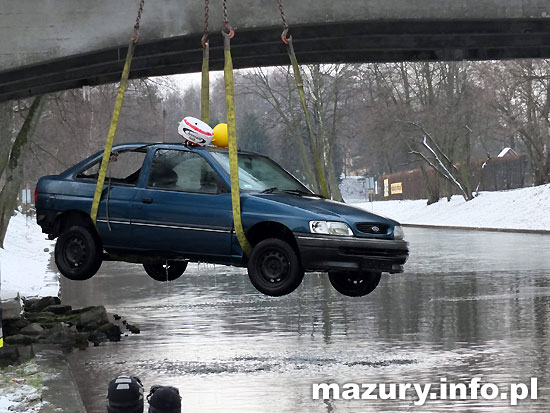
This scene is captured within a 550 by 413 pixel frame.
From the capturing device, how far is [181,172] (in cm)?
525

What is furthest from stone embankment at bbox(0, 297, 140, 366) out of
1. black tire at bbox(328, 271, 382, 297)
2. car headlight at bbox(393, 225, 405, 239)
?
car headlight at bbox(393, 225, 405, 239)

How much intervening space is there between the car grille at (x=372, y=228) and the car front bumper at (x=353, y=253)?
0.15 feet

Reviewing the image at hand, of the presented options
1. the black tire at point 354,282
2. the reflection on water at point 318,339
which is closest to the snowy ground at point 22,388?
the reflection on water at point 318,339

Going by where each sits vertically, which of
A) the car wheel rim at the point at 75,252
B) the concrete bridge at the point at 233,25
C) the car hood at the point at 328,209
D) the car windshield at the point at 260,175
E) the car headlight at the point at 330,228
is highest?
the concrete bridge at the point at 233,25

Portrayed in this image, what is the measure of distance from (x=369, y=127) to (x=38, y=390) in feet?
230

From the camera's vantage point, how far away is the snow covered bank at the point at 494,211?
6175 cm

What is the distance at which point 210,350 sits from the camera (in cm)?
1914

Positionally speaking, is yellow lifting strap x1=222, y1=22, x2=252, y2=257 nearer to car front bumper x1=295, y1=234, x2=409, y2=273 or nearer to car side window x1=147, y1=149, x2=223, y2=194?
car side window x1=147, y1=149, x2=223, y2=194

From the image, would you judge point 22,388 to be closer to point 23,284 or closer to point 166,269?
point 166,269

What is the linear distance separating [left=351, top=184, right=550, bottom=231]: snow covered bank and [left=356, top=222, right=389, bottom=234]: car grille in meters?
54.1

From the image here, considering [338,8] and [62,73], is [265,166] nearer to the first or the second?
[338,8]

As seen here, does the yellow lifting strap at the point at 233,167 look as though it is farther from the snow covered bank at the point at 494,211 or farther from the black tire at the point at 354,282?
the snow covered bank at the point at 494,211

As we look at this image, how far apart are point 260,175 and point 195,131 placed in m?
0.38

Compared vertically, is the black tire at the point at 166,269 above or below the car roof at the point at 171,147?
below
